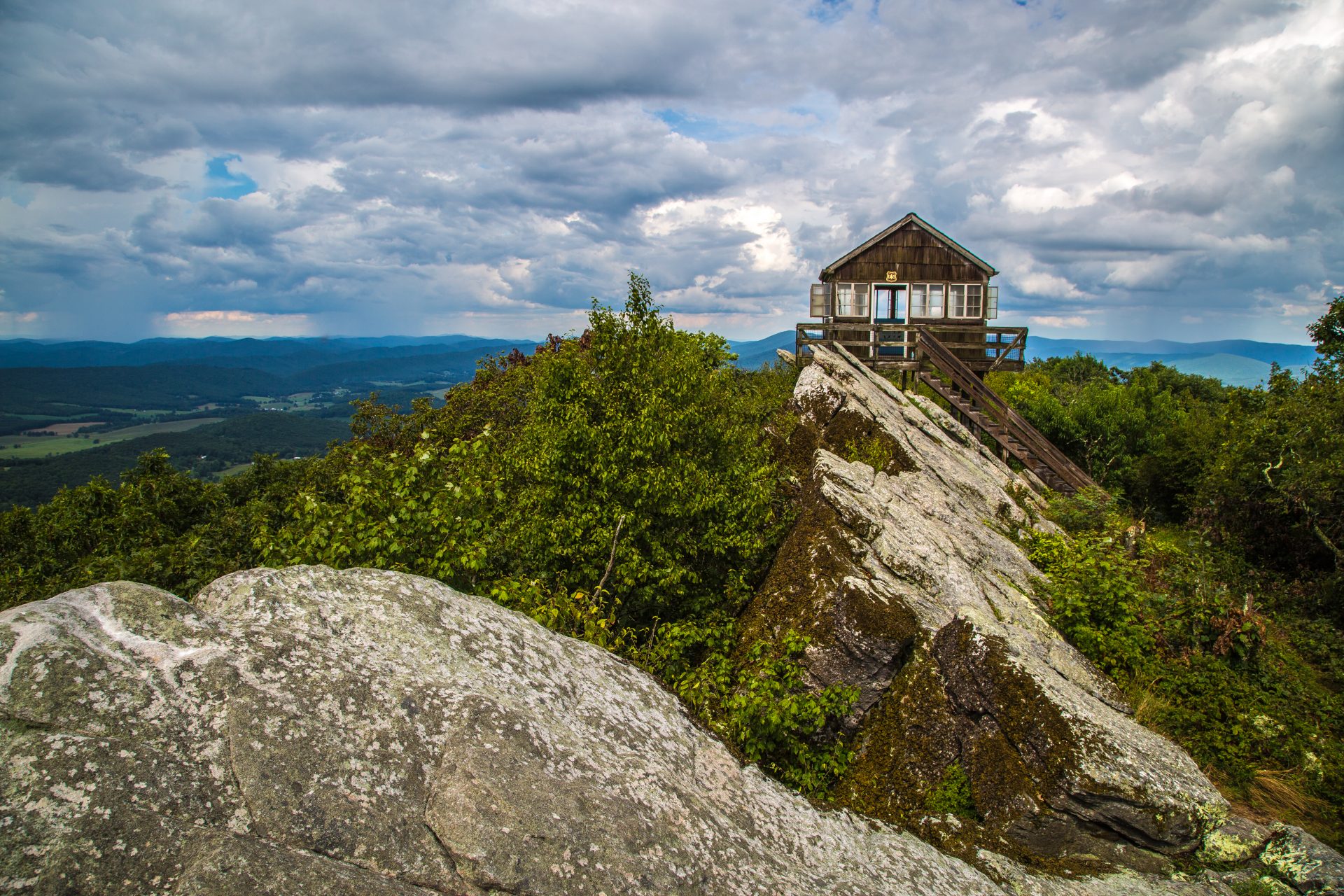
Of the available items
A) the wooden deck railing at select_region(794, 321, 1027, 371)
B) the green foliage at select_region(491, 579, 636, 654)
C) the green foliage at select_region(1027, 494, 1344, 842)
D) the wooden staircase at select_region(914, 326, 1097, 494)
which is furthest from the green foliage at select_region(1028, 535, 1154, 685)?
the wooden deck railing at select_region(794, 321, 1027, 371)

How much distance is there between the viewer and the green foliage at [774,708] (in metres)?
7.44

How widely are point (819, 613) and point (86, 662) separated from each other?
23.7ft

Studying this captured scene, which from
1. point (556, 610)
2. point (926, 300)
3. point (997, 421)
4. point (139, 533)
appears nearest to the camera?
point (556, 610)

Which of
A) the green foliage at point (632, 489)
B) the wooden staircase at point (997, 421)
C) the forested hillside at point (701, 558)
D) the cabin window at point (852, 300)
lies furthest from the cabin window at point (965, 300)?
the green foliage at point (632, 489)

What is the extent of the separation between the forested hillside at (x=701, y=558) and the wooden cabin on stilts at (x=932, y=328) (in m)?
3.97

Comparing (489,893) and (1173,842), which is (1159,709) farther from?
(489,893)

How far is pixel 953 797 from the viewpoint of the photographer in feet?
23.9

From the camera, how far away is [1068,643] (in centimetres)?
1040

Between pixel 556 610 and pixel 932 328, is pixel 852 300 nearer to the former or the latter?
pixel 932 328

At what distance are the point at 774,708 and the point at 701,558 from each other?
4.67 metres

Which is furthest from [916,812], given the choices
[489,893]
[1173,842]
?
[489,893]

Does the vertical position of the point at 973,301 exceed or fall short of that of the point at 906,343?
it exceeds it

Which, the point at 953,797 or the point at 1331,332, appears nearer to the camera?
the point at 953,797

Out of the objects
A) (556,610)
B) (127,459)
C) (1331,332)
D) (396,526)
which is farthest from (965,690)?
(127,459)
